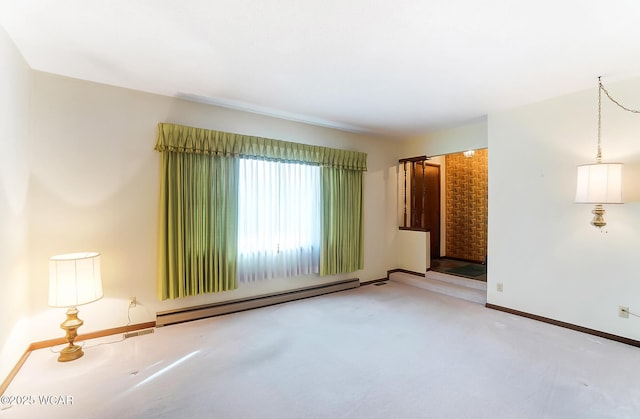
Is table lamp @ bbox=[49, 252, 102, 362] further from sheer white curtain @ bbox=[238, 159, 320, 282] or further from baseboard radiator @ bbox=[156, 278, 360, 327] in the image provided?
sheer white curtain @ bbox=[238, 159, 320, 282]

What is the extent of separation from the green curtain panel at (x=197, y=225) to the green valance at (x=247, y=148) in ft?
0.33

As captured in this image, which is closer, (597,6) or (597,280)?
(597,6)

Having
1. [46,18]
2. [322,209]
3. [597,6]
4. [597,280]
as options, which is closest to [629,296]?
[597,280]

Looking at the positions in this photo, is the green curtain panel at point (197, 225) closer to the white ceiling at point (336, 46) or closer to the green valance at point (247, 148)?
the green valance at point (247, 148)

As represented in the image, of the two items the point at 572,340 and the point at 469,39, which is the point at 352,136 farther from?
the point at 572,340

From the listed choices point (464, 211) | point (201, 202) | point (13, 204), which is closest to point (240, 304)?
point (201, 202)

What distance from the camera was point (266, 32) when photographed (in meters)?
2.07

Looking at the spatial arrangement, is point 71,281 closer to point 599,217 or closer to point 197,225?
point 197,225

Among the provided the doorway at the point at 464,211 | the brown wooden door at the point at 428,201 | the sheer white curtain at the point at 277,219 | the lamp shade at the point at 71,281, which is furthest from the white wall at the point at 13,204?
the doorway at the point at 464,211

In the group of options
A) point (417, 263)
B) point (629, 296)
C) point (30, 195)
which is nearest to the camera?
point (30, 195)

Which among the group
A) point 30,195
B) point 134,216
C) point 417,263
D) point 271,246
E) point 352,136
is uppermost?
point 352,136

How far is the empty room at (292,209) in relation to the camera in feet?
6.41

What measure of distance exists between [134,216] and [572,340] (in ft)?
14.9

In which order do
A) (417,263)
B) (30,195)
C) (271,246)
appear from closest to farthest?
(30,195) → (271,246) → (417,263)
